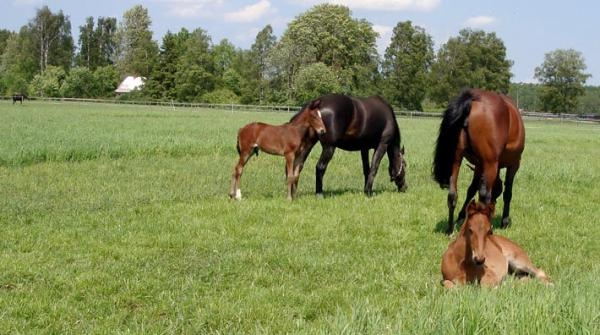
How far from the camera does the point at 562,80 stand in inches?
4181

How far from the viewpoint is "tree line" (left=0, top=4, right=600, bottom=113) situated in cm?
8538

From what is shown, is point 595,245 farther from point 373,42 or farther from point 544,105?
point 544,105

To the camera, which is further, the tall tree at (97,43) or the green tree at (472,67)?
the tall tree at (97,43)

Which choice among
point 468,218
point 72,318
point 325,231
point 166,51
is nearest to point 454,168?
point 325,231

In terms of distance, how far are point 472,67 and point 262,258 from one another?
92.6 meters

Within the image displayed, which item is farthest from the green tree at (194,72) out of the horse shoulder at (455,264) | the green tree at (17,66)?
the horse shoulder at (455,264)

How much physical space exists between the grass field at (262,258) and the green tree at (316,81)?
202 ft

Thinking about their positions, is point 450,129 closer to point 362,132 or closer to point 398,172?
point 362,132

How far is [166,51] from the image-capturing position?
86500 mm

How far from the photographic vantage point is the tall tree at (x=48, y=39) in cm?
10421

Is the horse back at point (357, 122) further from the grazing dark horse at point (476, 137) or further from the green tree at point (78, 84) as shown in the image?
the green tree at point (78, 84)

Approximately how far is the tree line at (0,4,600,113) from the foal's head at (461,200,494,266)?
70.5 meters

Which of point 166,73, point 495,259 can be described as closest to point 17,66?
point 166,73

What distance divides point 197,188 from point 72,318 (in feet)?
25.4
